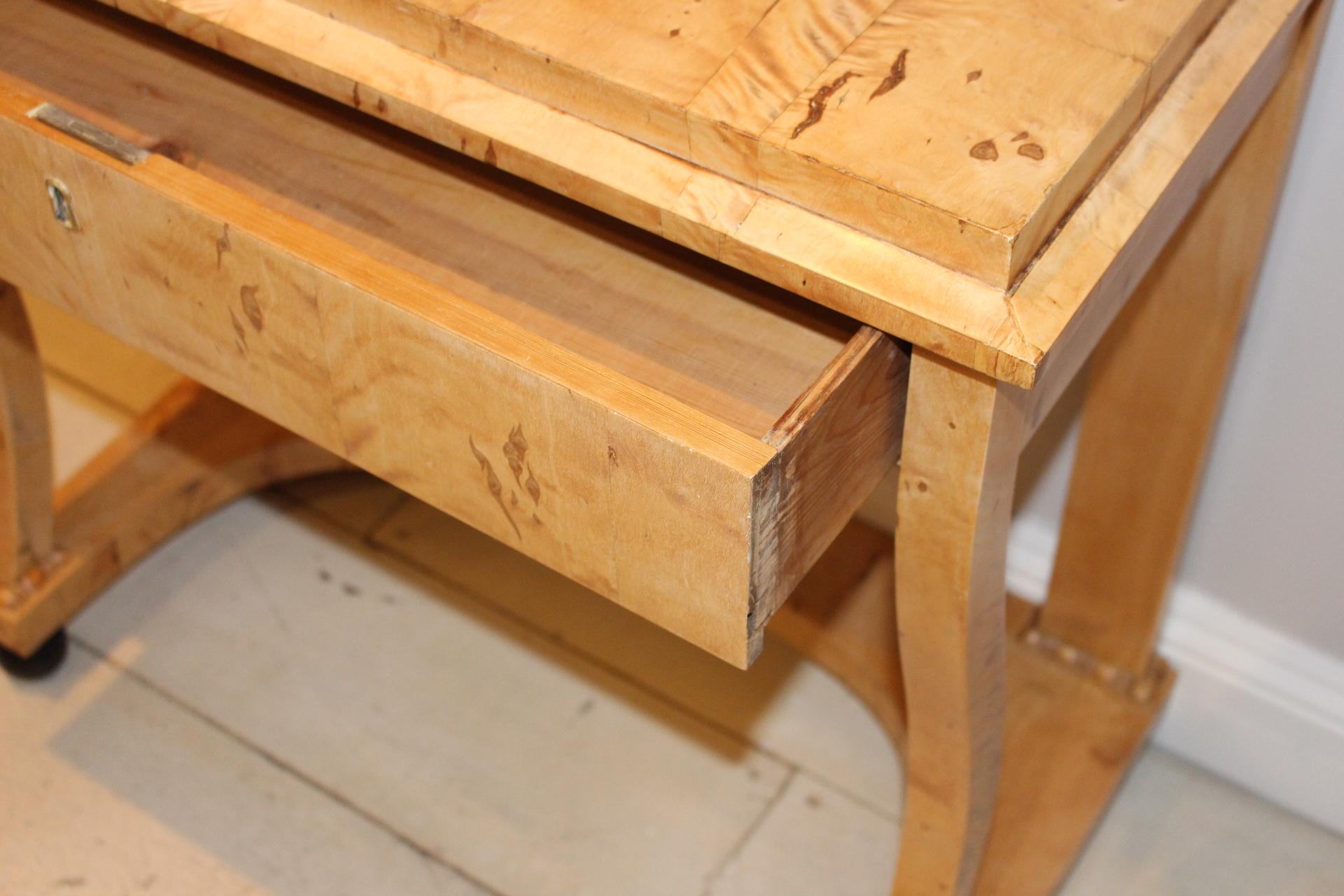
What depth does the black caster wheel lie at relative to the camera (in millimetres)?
1197

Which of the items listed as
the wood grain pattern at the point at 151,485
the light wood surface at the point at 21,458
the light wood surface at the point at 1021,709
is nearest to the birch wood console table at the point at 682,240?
the light wood surface at the point at 1021,709

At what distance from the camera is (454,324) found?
0.63 meters

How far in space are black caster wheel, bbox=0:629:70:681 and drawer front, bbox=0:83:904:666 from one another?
1.71 ft

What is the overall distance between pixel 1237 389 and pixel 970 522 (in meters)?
0.41

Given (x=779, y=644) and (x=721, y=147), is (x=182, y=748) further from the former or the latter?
(x=721, y=147)

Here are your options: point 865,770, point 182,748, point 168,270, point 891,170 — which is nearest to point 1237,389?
point 865,770

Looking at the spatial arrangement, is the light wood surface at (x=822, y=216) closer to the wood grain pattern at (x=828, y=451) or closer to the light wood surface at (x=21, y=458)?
the wood grain pattern at (x=828, y=451)

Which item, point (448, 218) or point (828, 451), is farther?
point (448, 218)

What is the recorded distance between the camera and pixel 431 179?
824 millimetres

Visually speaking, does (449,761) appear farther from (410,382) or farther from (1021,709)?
(410,382)

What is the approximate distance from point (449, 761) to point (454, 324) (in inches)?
24.1

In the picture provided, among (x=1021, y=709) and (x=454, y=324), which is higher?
(x=454, y=324)

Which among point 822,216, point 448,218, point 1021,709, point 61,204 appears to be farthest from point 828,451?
point 1021,709

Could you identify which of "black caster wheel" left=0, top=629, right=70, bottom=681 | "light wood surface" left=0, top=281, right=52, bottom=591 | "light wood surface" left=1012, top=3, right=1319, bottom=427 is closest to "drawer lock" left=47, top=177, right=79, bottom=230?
"light wood surface" left=0, top=281, right=52, bottom=591
